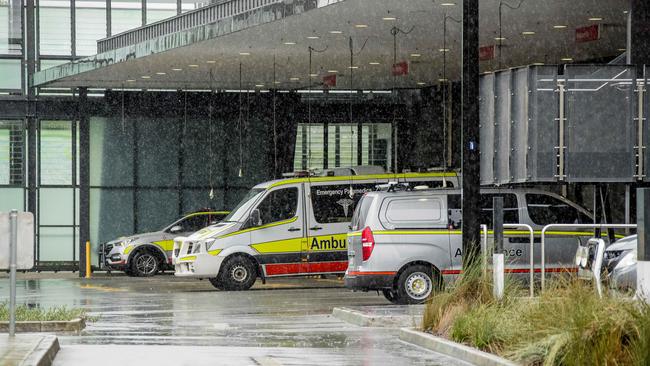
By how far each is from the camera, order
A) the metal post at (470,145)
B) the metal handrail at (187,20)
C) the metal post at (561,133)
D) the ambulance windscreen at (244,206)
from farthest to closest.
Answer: the ambulance windscreen at (244,206)
the metal handrail at (187,20)
the metal post at (561,133)
the metal post at (470,145)

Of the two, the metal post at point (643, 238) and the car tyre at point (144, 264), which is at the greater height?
the metal post at point (643, 238)

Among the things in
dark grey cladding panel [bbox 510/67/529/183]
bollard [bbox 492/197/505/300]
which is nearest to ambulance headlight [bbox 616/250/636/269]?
dark grey cladding panel [bbox 510/67/529/183]

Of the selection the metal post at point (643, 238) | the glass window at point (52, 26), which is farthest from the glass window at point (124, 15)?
the metal post at point (643, 238)

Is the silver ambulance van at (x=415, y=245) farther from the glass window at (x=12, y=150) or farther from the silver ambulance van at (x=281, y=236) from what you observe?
the glass window at (x=12, y=150)

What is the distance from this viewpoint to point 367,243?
22.7 metres

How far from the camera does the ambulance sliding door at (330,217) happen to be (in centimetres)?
2908

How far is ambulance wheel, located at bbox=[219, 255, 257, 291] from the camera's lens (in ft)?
94.9

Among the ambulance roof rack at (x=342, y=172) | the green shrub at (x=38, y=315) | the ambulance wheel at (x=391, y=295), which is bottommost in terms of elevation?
the ambulance wheel at (x=391, y=295)

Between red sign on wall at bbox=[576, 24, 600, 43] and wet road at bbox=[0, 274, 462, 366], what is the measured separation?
22.9 ft

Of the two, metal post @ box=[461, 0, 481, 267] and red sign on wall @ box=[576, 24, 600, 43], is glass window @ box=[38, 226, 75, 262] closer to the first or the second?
red sign on wall @ box=[576, 24, 600, 43]

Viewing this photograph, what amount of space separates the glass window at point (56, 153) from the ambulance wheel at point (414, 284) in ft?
62.4

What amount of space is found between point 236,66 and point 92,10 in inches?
303

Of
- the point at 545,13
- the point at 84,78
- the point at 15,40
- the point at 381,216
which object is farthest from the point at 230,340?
the point at 15,40

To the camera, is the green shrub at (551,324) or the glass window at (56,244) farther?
the glass window at (56,244)
